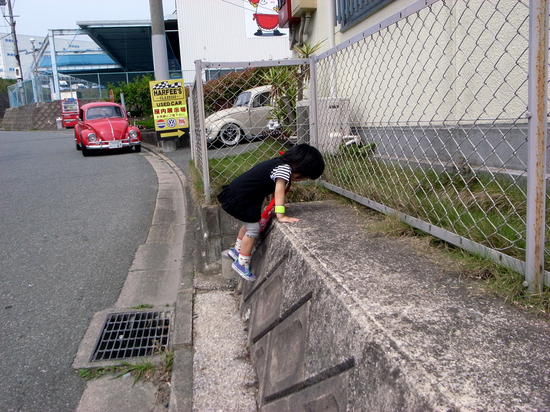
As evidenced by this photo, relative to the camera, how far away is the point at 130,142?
1301cm

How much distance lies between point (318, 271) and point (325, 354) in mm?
467

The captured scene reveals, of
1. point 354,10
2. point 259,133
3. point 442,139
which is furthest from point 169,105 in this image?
point 442,139

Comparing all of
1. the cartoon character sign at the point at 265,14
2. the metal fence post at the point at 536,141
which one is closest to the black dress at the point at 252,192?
the metal fence post at the point at 536,141

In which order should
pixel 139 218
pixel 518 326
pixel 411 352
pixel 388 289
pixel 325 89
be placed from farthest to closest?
pixel 139 218
pixel 325 89
pixel 388 289
pixel 518 326
pixel 411 352

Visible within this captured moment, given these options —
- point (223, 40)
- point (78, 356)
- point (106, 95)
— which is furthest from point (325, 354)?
point (106, 95)

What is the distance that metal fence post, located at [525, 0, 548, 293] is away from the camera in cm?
170

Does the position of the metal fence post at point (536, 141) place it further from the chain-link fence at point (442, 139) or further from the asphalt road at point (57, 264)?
the asphalt road at point (57, 264)

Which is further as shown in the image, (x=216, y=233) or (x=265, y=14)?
(x=265, y=14)

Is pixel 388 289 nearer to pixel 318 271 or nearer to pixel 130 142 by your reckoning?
pixel 318 271

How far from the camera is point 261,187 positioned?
3.21 meters

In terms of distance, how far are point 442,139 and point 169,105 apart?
9471 mm

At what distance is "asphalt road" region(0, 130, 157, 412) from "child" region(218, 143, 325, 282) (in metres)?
1.29

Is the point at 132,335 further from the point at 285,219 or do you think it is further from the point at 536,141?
the point at 536,141

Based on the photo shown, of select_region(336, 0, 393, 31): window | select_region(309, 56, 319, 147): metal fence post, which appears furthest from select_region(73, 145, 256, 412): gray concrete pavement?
select_region(336, 0, 393, 31): window
